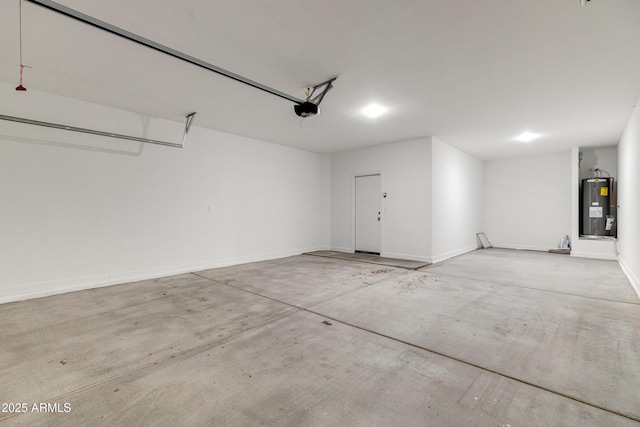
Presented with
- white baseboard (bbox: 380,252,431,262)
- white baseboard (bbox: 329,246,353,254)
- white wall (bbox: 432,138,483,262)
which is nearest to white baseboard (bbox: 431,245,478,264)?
white wall (bbox: 432,138,483,262)

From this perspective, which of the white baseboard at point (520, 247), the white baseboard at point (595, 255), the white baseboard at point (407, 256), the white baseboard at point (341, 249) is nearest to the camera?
the white baseboard at point (407, 256)

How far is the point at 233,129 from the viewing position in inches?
219

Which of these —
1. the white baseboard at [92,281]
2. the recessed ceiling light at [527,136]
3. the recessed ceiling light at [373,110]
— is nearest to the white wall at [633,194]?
the recessed ceiling light at [527,136]

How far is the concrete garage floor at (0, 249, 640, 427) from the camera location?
1.63 m

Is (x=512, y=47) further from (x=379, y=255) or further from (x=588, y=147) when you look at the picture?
(x=588, y=147)

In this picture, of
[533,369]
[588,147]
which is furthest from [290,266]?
[588,147]

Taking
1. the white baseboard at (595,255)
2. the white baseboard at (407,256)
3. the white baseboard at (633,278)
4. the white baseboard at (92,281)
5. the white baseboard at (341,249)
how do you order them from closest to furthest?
the white baseboard at (92,281) < the white baseboard at (633,278) < the white baseboard at (407,256) < the white baseboard at (595,255) < the white baseboard at (341,249)

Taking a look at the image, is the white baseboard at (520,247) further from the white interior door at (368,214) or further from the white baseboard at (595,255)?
the white interior door at (368,214)

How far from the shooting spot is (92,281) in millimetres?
4148

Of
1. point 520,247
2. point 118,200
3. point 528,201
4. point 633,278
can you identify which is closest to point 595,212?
point 528,201

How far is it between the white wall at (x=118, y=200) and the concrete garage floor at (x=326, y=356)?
58 centimetres

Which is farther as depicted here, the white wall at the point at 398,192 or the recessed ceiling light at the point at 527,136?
the white wall at the point at 398,192

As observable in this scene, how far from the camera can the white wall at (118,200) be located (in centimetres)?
363

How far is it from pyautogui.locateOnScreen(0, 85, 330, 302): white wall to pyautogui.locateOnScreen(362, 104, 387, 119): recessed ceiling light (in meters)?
2.87
